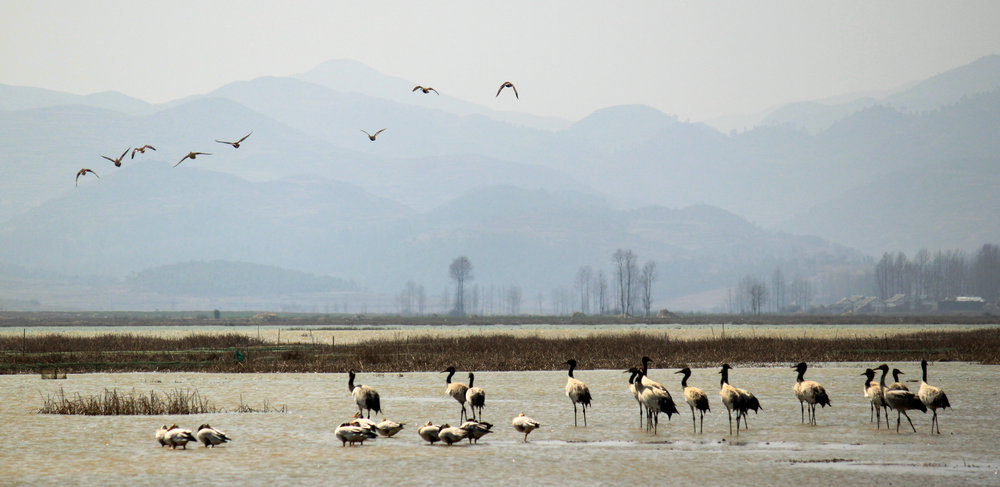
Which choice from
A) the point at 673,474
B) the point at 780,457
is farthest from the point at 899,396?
the point at 673,474

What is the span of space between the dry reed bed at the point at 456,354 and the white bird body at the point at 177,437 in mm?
23760

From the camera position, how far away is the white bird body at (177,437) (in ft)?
73.9

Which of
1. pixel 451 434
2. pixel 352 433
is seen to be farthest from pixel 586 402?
pixel 352 433

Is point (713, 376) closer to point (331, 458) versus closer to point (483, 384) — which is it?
point (483, 384)

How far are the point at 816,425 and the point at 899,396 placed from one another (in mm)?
2454

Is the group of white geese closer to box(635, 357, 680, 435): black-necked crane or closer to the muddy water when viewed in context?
box(635, 357, 680, 435): black-necked crane

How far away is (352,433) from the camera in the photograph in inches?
913

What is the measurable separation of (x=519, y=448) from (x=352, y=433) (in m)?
3.84

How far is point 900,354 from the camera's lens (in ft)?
181

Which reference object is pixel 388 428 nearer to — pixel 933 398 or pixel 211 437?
pixel 211 437

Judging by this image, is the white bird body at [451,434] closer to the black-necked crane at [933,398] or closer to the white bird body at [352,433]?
the white bird body at [352,433]

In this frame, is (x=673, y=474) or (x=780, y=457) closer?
(x=673, y=474)

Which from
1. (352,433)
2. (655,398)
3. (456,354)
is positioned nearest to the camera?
(352,433)

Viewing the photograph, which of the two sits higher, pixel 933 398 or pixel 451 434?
pixel 933 398
